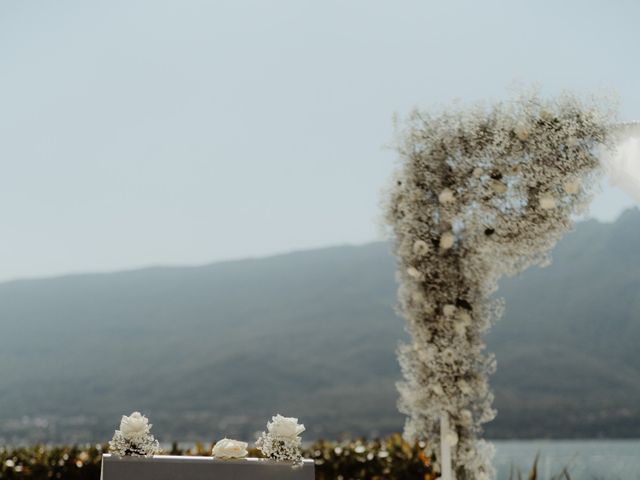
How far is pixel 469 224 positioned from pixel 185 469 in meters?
2.67

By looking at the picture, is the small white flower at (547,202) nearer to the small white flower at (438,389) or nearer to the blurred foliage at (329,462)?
the small white flower at (438,389)

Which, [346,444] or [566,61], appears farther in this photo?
[566,61]

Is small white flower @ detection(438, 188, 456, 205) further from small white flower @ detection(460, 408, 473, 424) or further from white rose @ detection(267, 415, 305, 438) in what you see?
white rose @ detection(267, 415, 305, 438)

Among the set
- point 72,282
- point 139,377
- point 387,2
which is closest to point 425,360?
point 387,2

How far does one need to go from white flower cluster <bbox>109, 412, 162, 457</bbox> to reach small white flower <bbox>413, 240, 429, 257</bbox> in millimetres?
2311

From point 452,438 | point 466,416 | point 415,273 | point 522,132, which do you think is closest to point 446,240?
point 415,273

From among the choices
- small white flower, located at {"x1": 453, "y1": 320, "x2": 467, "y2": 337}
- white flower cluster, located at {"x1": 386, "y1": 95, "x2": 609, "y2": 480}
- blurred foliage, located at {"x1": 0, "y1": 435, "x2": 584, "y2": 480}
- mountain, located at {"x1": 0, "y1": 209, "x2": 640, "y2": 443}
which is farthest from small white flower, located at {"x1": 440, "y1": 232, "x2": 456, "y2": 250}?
mountain, located at {"x1": 0, "y1": 209, "x2": 640, "y2": 443}

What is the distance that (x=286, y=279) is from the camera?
2997 centimetres

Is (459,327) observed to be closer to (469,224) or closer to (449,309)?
(449,309)

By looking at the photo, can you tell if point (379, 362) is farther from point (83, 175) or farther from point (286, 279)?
point (83, 175)

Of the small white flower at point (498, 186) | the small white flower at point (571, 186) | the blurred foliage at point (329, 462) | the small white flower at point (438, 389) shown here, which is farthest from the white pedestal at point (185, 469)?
the blurred foliage at point (329, 462)

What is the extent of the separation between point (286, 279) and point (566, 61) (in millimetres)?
12604

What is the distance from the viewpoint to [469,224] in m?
5.50

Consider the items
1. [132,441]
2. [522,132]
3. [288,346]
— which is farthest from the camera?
[288,346]
